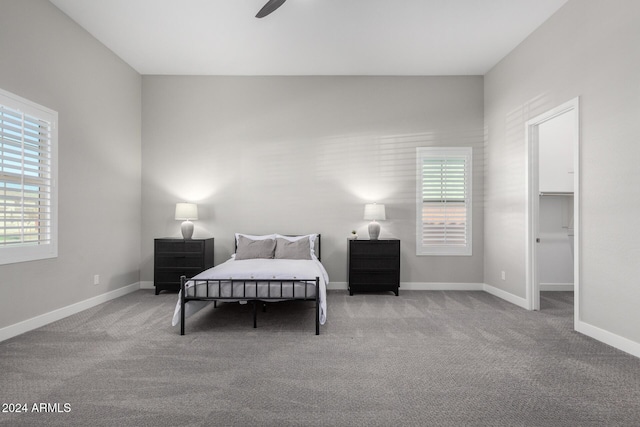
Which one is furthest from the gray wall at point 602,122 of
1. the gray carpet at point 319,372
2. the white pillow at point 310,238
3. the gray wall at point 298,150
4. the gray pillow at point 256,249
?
the gray pillow at point 256,249

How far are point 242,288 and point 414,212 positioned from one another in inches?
131

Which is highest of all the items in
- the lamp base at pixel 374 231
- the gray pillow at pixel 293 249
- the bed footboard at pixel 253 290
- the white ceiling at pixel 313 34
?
the white ceiling at pixel 313 34

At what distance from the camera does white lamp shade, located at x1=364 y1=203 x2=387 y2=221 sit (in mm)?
5445

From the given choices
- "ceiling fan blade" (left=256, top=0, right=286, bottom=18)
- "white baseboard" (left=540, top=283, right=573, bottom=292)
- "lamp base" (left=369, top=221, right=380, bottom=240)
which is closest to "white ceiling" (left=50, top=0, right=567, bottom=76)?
"ceiling fan blade" (left=256, top=0, right=286, bottom=18)

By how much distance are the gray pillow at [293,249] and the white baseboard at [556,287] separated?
12.8ft

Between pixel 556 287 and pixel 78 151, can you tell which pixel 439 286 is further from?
pixel 78 151

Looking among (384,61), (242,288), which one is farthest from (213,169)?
(384,61)

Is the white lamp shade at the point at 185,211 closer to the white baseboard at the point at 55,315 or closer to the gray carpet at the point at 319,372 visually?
the white baseboard at the point at 55,315

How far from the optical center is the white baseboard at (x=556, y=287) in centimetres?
562

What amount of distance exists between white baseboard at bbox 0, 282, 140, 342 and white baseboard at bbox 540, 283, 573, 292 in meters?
6.65

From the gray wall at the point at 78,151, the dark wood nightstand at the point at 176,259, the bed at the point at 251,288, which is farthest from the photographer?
the dark wood nightstand at the point at 176,259

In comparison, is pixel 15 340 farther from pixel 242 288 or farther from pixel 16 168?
pixel 242 288

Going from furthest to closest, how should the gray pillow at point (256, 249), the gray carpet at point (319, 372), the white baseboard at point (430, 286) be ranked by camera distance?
the white baseboard at point (430, 286) → the gray pillow at point (256, 249) → the gray carpet at point (319, 372)

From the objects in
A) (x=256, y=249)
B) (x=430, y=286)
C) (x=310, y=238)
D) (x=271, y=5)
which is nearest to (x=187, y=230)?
(x=256, y=249)
